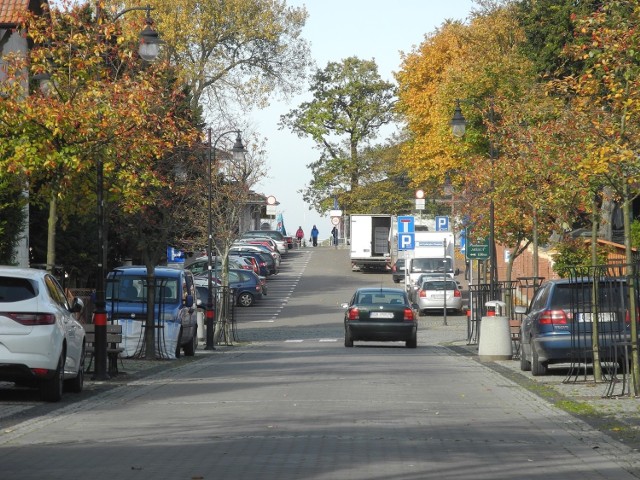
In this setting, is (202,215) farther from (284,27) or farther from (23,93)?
(23,93)

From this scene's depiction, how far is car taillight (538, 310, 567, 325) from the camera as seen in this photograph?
22.8m

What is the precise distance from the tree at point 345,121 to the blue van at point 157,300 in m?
73.0

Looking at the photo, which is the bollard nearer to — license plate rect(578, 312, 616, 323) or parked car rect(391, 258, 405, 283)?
license plate rect(578, 312, 616, 323)

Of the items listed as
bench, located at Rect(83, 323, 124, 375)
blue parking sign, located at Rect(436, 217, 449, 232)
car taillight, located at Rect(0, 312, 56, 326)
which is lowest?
bench, located at Rect(83, 323, 124, 375)

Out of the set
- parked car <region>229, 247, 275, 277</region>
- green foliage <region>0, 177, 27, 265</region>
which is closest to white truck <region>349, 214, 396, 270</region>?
parked car <region>229, 247, 275, 277</region>

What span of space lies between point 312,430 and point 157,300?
1728cm

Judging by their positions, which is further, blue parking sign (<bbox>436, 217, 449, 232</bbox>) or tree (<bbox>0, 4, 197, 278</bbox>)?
blue parking sign (<bbox>436, 217, 449, 232</bbox>)

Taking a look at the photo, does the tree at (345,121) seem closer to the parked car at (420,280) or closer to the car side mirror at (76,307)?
the parked car at (420,280)

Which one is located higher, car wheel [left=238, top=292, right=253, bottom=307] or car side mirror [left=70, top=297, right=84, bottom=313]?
car wheel [left=238, top=292, right=253, bottom=307]

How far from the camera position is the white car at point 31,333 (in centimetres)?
1706

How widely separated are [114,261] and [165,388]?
32.5 m

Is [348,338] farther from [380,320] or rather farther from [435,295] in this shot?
[435,295]

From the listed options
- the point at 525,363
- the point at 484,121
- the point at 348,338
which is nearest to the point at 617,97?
the point at 525,363

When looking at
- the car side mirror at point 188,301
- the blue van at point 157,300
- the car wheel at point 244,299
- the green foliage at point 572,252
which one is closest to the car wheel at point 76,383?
the blue van at point 157,300
